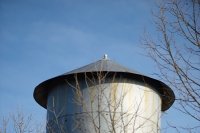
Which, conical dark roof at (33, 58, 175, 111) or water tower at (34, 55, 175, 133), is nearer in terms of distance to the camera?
water tower at (34, 55, 175, 133)

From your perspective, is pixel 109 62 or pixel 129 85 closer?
pixel 129 85

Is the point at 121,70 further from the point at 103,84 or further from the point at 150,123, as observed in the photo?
the point at 150,123

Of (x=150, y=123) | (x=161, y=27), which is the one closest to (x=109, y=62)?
(x=150, y=123)

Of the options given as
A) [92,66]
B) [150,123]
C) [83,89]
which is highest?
[92,66]

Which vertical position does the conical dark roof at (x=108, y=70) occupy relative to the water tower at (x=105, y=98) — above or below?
above

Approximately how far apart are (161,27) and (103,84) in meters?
3.60

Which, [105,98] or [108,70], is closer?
[105,98]

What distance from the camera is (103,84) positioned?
11078mm

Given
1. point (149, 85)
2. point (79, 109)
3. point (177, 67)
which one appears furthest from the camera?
point (149, 85)

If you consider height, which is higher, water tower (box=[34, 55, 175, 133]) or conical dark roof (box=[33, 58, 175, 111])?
conical dark roof (box=[33, 58, 175, 111])

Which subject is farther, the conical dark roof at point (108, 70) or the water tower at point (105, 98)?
the conical dark roof at point (108, 70)

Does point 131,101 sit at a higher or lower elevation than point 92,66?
lower

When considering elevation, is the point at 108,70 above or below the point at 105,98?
above

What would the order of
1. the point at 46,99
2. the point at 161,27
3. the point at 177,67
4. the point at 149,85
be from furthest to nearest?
the point at 46,99, the point at 149,85, the point at 161,27, the point at 177,67
